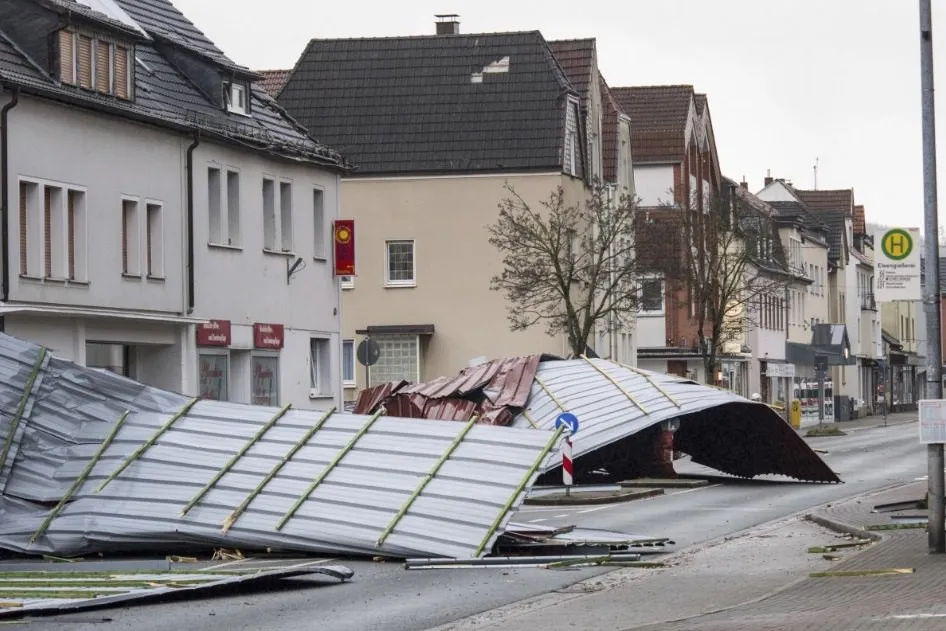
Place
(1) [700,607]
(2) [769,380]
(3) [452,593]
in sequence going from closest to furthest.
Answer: (1) [700,607] < (3) [452,593] < (2) [769,380]

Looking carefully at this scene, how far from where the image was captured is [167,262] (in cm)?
3803

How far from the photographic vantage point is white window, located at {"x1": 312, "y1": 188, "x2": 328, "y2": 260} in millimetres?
45750

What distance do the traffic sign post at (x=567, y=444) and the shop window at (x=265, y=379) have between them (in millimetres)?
8092

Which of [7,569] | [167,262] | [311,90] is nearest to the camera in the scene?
[7,569]

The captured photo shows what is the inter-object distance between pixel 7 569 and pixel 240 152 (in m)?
21.3

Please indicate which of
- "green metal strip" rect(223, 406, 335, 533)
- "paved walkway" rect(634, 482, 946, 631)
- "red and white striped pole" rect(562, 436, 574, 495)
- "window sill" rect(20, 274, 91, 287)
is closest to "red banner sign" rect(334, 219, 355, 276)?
"window sill" rect(20, 274, 91, 287)

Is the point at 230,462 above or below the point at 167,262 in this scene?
below

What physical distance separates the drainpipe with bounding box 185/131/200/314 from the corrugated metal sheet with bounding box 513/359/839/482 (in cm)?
705

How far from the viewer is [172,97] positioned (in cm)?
4006

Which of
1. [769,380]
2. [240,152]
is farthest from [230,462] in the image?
[769,380]

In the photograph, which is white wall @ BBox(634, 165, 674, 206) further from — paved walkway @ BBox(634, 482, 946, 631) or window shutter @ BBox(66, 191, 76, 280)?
paved walkway @ BBox(634, 482, 946, 631)

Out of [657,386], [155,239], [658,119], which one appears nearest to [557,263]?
[657,386]

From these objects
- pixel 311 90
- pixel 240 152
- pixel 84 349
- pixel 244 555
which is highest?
pixel 311 90

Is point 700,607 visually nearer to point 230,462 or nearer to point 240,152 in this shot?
point 230,462
